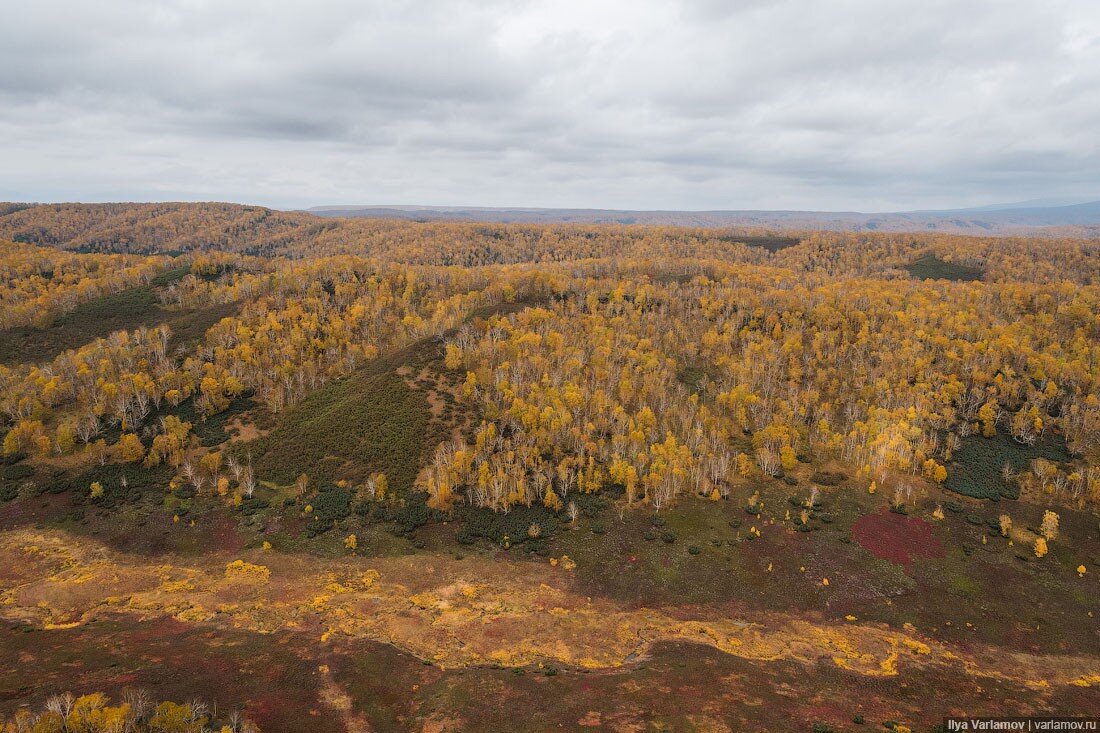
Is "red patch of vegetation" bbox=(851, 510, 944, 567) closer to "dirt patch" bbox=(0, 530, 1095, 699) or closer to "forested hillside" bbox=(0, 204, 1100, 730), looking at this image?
"forested hillside" bbox=(0, 204, 1100, 730)

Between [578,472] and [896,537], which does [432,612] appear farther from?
[896,537]

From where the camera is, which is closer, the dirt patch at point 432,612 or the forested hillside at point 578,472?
the dirt patch at point 432,612

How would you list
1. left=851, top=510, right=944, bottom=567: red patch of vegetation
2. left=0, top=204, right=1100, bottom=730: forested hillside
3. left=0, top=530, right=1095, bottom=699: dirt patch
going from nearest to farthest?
left=0, top=530, right=1095, bottom=699: dirt patch, left=0, top=204, right=1100, bottom=730: forested hillside, left=851, top=510, right=944, bottom=567: red patch of vegetation

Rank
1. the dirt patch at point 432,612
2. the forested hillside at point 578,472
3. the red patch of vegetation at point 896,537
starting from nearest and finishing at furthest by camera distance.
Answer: the dirt patch at point 432,612 < the forested hillside at point 578,472 < the red patch of vegetation at point 896,537

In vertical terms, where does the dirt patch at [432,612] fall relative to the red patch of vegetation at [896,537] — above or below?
below

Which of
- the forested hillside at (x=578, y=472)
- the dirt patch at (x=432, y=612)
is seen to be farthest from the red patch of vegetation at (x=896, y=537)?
the dirt patch at (x=432, y=612)

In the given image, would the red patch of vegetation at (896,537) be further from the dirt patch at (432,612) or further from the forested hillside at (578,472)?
the dirt patch at (432,612)

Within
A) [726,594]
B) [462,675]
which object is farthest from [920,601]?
[462,675]

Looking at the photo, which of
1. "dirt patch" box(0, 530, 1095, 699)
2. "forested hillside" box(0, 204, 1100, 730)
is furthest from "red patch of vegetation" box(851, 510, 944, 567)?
"dirt patch" box(0, 530, 1095, 699)

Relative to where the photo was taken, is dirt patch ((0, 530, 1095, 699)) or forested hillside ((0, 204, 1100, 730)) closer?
dirt patch ((0, 530, 1095, 699))
